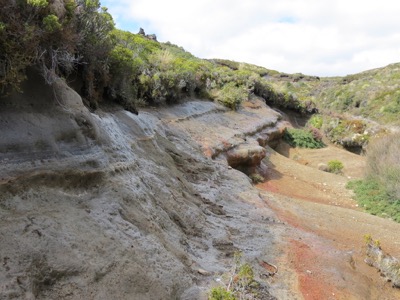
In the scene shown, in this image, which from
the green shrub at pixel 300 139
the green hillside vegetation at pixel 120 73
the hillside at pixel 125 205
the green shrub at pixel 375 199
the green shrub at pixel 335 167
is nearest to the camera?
the hillside at pixel 125 205

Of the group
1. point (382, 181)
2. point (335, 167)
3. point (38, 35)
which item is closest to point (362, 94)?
point (335, 167)

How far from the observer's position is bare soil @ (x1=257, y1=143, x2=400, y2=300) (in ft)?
19.7

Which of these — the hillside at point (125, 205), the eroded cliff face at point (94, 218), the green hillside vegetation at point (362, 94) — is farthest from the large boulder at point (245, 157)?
the green hillside vegetation at point (362, 94)

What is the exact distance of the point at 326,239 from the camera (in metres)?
7.98

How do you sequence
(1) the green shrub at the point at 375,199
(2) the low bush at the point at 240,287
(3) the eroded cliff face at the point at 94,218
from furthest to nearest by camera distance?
1. (1) the green shrub at the point at 375,199
2. (2) the low bush at the point at 240,287
3. (3) the eroded cliff face at the point at 94,218

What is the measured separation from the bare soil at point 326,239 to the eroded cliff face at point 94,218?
0.45m

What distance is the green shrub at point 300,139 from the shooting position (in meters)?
22.1

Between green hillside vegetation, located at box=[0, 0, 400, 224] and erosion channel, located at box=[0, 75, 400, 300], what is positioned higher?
green hillside vegetation, located at box=[0, 0, 400, 224]

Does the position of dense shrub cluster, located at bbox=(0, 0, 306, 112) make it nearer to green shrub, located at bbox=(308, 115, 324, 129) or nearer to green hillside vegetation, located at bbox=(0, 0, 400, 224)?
green hillside vegetation, located at bbox=(0, 0, 400, 224)

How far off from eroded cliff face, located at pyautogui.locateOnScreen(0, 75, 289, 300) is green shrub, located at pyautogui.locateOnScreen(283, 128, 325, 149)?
14767mm

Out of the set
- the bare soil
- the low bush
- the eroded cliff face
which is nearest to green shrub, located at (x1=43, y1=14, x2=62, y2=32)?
the eroded cliff face

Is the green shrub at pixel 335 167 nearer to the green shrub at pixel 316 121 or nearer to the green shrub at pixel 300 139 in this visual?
the green shrub at pixel 300 139

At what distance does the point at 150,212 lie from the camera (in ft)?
18.0

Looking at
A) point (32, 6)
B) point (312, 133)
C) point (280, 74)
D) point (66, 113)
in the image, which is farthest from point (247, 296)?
point (280, 74)
